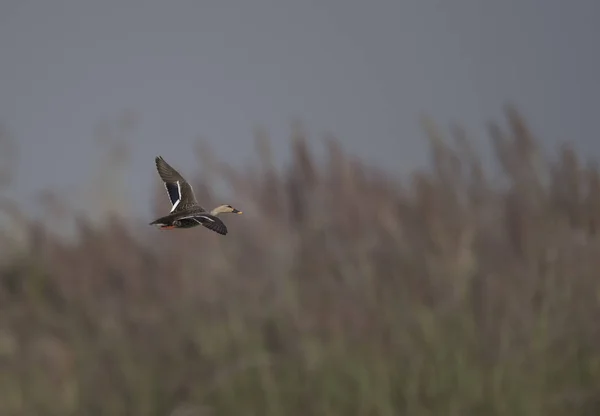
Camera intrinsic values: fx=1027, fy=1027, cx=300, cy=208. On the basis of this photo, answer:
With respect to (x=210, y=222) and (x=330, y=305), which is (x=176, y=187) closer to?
(x=210, y=222)

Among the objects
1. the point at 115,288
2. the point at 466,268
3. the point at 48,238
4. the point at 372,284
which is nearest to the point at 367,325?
the point at 372,284

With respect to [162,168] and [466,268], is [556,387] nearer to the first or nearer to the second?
[466,268]

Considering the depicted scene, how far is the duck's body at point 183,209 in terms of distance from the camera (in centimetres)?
360

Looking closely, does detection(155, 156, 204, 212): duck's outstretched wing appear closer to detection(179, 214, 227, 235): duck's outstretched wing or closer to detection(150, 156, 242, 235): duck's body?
detection(150, 156, 242, 235): duck's body

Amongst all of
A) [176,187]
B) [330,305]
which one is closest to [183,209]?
[176,187]

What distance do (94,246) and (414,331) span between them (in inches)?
73.4

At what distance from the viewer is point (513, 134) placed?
20.1 feet

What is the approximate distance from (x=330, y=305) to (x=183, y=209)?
1.85 m

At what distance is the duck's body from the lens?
11.8 ft

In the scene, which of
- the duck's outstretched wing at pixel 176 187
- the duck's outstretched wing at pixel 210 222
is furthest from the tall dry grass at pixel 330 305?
the duck's outstretched wing at pixel 210 222

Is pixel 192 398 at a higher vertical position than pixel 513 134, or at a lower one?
lower

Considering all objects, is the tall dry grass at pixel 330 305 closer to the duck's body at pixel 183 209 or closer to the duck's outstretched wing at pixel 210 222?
the duck's body at pixel 183 209

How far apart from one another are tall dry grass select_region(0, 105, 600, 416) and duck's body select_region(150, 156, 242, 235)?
2.75 ft

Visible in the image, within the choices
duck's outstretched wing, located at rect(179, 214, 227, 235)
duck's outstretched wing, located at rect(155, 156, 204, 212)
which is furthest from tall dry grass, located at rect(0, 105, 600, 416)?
duck's outstretched wing, located at rect(179, 214, 227, 235)
